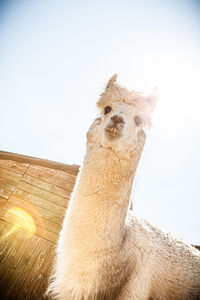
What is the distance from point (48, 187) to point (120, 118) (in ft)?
10.8

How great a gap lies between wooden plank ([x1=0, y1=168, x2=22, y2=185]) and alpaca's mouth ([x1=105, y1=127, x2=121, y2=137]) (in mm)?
3676

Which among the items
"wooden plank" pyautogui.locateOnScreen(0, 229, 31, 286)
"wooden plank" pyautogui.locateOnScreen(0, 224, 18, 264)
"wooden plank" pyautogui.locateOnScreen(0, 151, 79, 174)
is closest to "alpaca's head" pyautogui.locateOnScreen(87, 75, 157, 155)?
"wooden plank" pyautogui.locateOnScreen(0, 151, 79, 174)

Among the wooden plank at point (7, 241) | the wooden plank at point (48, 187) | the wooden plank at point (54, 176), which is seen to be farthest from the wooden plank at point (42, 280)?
the wooden plank at point (54, 176)

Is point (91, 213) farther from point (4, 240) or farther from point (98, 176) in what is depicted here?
point (4, 240)

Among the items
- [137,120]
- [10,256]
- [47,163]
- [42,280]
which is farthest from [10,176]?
[137,120]

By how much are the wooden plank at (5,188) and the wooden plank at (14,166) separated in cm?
36

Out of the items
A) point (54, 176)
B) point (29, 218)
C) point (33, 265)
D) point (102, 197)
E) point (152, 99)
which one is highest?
point (152, 99)

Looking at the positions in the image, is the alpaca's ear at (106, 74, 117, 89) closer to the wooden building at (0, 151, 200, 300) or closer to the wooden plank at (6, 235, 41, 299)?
the wooden building at (0, 151, 200, 300)

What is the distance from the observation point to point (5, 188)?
4051mm

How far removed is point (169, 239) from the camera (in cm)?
180

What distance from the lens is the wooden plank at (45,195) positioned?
3.92 m

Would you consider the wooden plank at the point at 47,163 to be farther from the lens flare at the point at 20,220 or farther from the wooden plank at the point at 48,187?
the lens flare at the point at 20,220

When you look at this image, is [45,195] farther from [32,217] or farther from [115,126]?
[115,126]

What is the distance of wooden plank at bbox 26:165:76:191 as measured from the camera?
4176 mm
